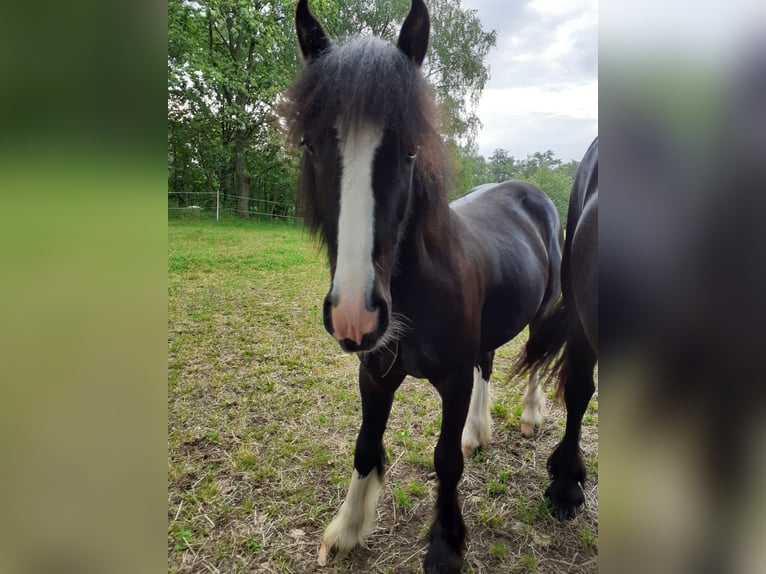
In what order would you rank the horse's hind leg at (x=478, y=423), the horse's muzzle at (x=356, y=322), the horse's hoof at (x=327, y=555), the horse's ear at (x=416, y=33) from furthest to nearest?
1. the horse's hind leg at (x=478, y=423)
2. the horse's hoof at (x=327, y=555)
3. the horse's ear at (x=416, y=33)
4. the horse's muzzle at (x=356, y=322)

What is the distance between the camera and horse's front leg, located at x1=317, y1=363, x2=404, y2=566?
59.2 inches

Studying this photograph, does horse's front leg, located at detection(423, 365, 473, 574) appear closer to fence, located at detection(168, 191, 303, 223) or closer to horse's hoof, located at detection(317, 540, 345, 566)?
horse's hoof, located at detection(317, 540, 345, 566)

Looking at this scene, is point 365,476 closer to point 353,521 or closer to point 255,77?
point 353,521

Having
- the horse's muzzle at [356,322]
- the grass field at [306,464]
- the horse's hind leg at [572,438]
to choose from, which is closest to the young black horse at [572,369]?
the horse's hind leg at [572,438]

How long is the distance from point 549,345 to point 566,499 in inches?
28.8

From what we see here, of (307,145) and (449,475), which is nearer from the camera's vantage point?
(307,145)

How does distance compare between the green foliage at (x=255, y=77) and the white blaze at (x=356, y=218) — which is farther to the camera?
the green foliage at (x=255, y=77)

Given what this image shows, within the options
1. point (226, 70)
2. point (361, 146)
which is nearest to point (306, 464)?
point (361, 146)

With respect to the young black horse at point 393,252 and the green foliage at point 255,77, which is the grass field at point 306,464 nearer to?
the young black horse at point 393,252

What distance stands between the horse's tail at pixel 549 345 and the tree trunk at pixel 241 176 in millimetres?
2622

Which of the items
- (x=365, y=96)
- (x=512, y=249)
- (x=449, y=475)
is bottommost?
(x=449, y=475)

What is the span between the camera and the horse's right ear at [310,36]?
1.02 metres

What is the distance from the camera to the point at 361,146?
0.92m
